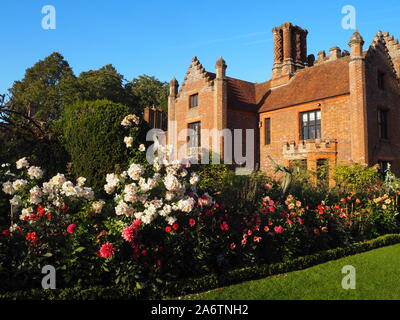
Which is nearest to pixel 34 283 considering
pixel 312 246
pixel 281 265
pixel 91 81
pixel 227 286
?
pixel 227 286

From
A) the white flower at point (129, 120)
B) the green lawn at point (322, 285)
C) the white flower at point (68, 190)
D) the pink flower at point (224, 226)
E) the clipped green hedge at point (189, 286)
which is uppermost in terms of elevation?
the white flower at point (129, 120)

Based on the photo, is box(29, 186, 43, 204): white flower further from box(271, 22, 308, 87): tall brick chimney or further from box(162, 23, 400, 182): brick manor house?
box(271, 22, 308, 87): tall brick chimney

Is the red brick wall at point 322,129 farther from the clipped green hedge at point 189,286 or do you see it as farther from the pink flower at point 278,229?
the pink flower at point 278,229

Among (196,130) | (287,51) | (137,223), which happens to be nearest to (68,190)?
(137,223)

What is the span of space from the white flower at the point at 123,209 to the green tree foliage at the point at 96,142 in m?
2.97

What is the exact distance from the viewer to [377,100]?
19.9 m

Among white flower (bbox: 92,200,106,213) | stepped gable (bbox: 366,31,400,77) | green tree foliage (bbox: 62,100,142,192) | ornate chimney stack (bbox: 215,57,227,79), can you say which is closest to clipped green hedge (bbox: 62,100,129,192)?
green tree foliage (bbox: 62,100,142,192)

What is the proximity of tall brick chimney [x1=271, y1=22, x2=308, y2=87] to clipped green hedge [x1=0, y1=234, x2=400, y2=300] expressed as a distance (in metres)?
19.3

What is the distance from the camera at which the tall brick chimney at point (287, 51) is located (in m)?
25.2

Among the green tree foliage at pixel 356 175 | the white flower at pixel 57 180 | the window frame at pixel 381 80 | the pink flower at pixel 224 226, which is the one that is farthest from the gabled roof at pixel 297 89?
the white flower at pixel 57 180

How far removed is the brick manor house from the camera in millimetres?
19000

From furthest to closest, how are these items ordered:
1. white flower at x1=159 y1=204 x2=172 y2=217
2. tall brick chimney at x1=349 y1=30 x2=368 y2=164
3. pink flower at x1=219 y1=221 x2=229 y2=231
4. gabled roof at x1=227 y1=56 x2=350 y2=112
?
1. gabled roof at x1=227 y1=56 x2=350 y2=112
2. tall brick chimney at x1=349 y1=30 x2=368 y2=164
3. pink flower at x1=219 y1=221 x2=229 y2=231
4. white flower at x1=159 y1=204 x2=172 y2=217
